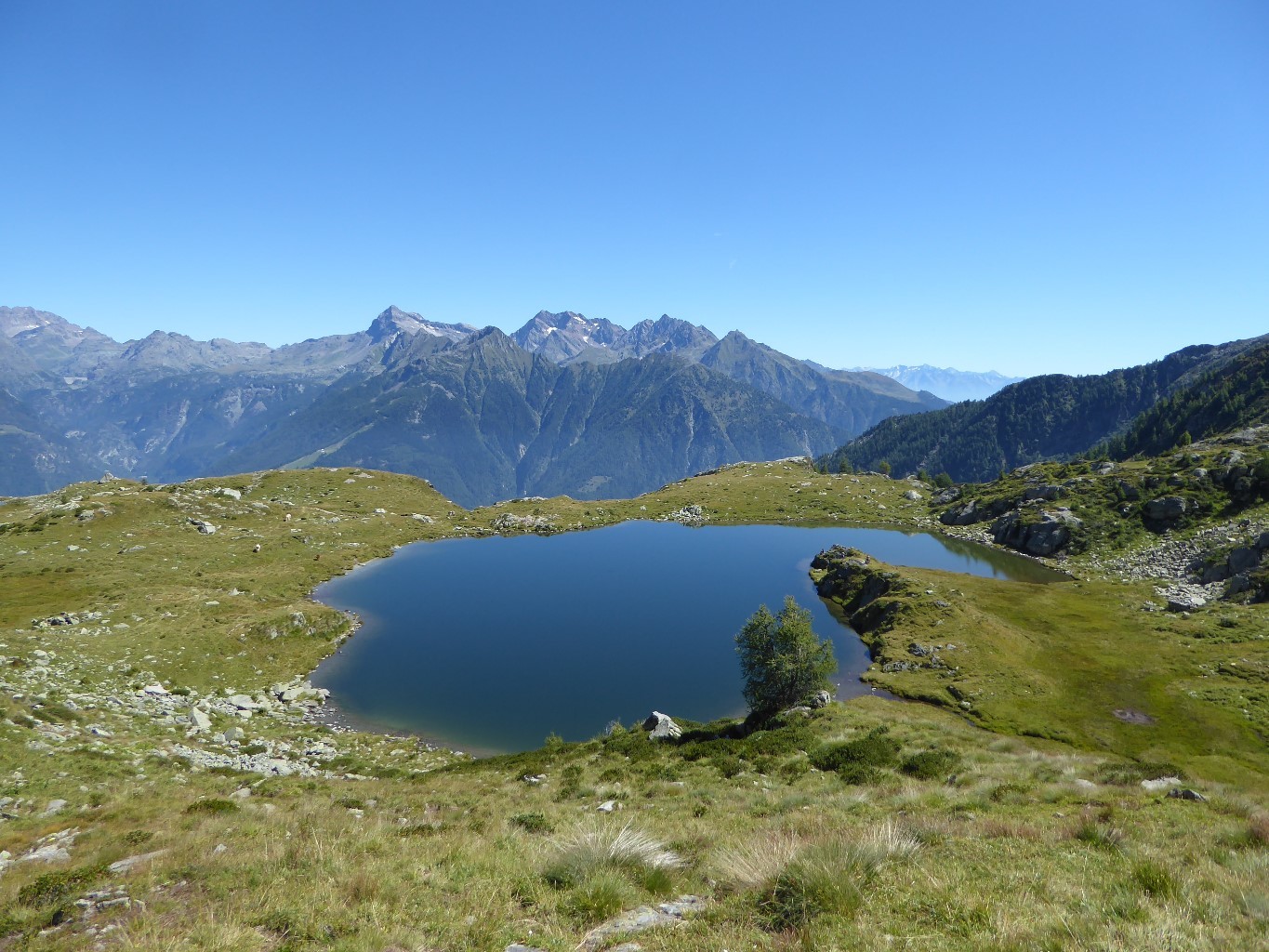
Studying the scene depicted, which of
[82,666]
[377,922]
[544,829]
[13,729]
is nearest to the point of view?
[377,922]

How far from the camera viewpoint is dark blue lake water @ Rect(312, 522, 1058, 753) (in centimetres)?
4819

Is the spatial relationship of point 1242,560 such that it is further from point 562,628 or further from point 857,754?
point 562,628

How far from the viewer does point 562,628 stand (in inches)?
2702

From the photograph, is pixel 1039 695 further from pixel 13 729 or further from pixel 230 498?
pixel 230 498

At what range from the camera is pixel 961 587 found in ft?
258

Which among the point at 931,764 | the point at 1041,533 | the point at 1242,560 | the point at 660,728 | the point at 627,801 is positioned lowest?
the point at 660,728

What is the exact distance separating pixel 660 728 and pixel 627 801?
13.5m

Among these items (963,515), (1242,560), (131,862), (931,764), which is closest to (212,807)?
(131,862)

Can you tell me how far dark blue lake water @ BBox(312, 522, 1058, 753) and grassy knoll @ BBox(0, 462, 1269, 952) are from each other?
6.46m

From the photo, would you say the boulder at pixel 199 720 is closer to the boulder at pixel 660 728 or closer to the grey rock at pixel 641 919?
the boulder at pixel 660 728

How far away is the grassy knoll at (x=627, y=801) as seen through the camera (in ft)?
28.3

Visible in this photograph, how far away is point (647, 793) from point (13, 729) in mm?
32462

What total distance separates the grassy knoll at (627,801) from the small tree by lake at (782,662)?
3038mm

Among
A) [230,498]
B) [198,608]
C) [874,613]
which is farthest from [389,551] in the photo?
[874,613]
